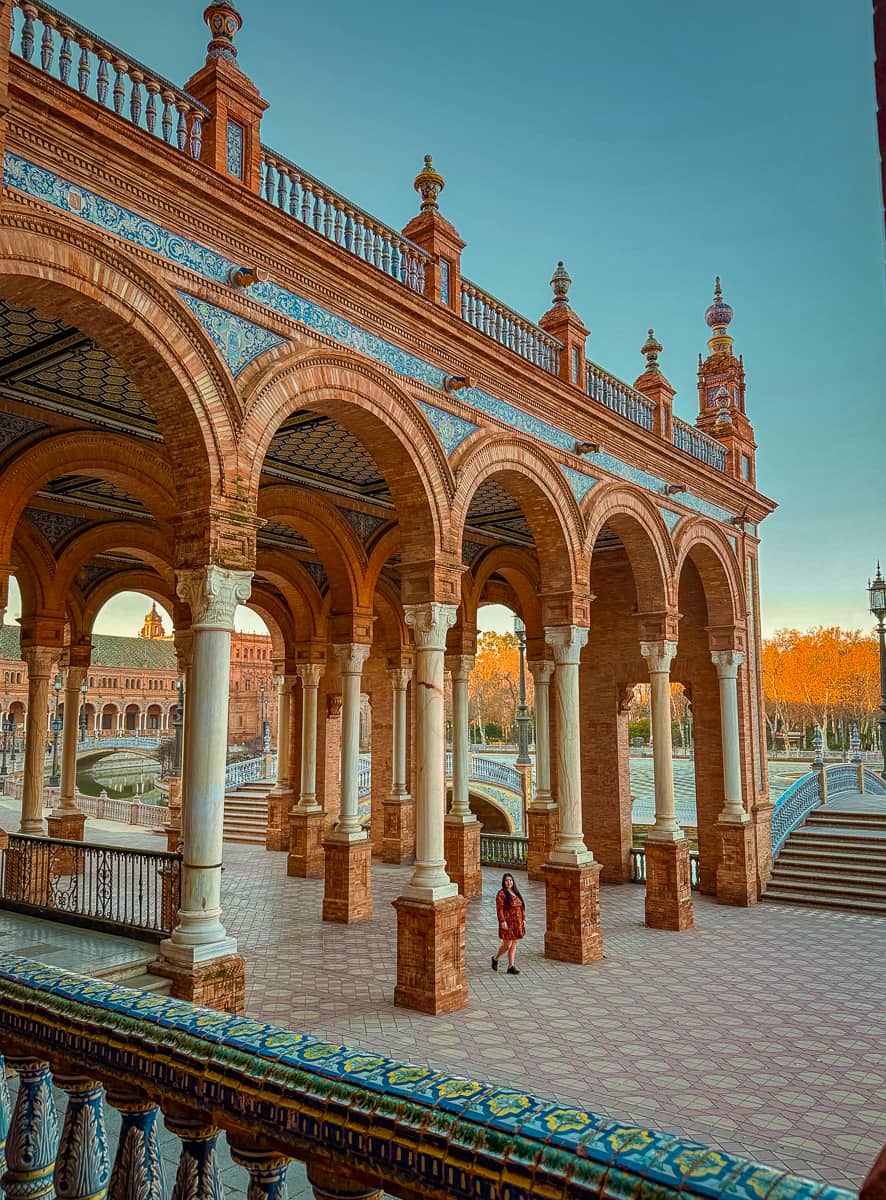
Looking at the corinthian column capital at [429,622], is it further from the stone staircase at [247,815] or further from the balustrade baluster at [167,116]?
the stone staircase at [247,815]

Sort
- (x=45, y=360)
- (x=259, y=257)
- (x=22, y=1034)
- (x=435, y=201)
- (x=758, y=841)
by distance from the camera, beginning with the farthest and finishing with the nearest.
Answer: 1. (x=758, y=841)
2. (x=435, y=201)
3. (x=45, y=360)
4. (x=259, y=257)
5. (x=22, y=1034)

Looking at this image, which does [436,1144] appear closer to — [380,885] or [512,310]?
[512,310]

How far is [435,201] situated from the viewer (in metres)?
10.2

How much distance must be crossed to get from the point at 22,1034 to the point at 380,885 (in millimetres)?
15236

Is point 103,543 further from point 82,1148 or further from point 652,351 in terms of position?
point 82,1148

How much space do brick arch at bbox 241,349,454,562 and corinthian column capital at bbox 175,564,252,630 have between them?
863 mm

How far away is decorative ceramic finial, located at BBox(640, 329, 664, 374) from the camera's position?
1474 centimetres

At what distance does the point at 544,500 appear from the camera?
453 inches

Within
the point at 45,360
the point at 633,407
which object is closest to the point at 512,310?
the point at 633,407

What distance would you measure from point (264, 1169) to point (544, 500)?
1036cm

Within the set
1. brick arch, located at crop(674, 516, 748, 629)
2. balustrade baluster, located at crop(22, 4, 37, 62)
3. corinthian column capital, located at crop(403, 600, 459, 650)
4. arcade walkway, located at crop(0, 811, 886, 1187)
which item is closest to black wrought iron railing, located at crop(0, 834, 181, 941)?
arcade walkway, located at crop(0, 811, 886, 1187)

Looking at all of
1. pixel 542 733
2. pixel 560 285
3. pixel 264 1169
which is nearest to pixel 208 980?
pixel 264 1169

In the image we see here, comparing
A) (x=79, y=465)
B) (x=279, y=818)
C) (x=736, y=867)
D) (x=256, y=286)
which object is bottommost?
(x=736, y=867)

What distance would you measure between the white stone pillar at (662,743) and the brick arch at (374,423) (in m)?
5.62
